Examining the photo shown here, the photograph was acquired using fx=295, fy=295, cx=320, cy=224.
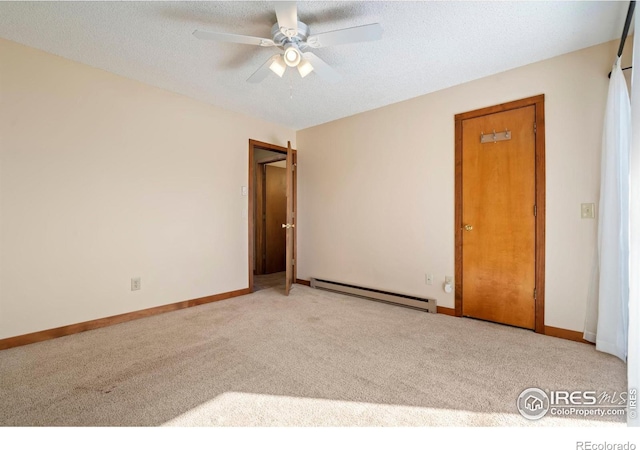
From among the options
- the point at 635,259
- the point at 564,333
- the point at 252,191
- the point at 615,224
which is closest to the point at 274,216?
the point at 252,191

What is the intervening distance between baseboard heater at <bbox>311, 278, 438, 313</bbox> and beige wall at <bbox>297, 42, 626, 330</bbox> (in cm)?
8

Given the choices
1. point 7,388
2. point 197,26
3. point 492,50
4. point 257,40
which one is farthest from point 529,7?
point 7,388

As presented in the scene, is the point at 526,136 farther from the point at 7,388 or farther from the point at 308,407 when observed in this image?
the point at 7,388

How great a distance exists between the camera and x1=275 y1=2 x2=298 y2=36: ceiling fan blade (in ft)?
5.82

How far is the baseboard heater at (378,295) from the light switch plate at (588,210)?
5.15 feet

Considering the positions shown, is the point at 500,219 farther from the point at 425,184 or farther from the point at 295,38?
the point at 295,38

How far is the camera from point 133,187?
3.08 metres

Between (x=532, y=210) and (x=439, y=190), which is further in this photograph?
(x=439, y=190)

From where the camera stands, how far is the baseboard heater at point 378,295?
132 inches

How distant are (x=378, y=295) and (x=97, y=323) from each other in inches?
119

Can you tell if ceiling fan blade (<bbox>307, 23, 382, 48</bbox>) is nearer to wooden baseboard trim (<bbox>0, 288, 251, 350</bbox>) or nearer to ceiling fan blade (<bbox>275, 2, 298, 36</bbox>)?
ceiling fan blade (<bbox>275, 2, 298, 36</bbox>)

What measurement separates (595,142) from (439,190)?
1.31 meters
